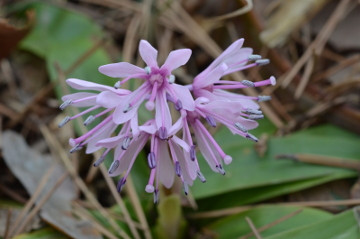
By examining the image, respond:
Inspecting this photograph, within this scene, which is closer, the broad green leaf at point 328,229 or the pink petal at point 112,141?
the pink petal at point 112,141

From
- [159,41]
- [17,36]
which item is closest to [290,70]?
[159,41]

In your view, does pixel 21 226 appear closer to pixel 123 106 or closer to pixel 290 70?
pixel 123 106

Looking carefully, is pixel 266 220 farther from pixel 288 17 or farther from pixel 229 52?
pixel 288 17

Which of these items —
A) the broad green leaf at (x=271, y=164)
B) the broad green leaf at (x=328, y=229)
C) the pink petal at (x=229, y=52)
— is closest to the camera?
the pink petal at (x=229, y=52)

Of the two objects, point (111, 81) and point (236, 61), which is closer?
point (236, 61)

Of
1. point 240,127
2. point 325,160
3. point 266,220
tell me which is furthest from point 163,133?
point 325,160

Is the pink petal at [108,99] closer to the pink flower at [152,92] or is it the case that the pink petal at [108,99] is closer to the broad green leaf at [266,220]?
the pink flower at [152,92]

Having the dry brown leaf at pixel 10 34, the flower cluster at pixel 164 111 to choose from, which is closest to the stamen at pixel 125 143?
the flower cluster at pixel 164 111
